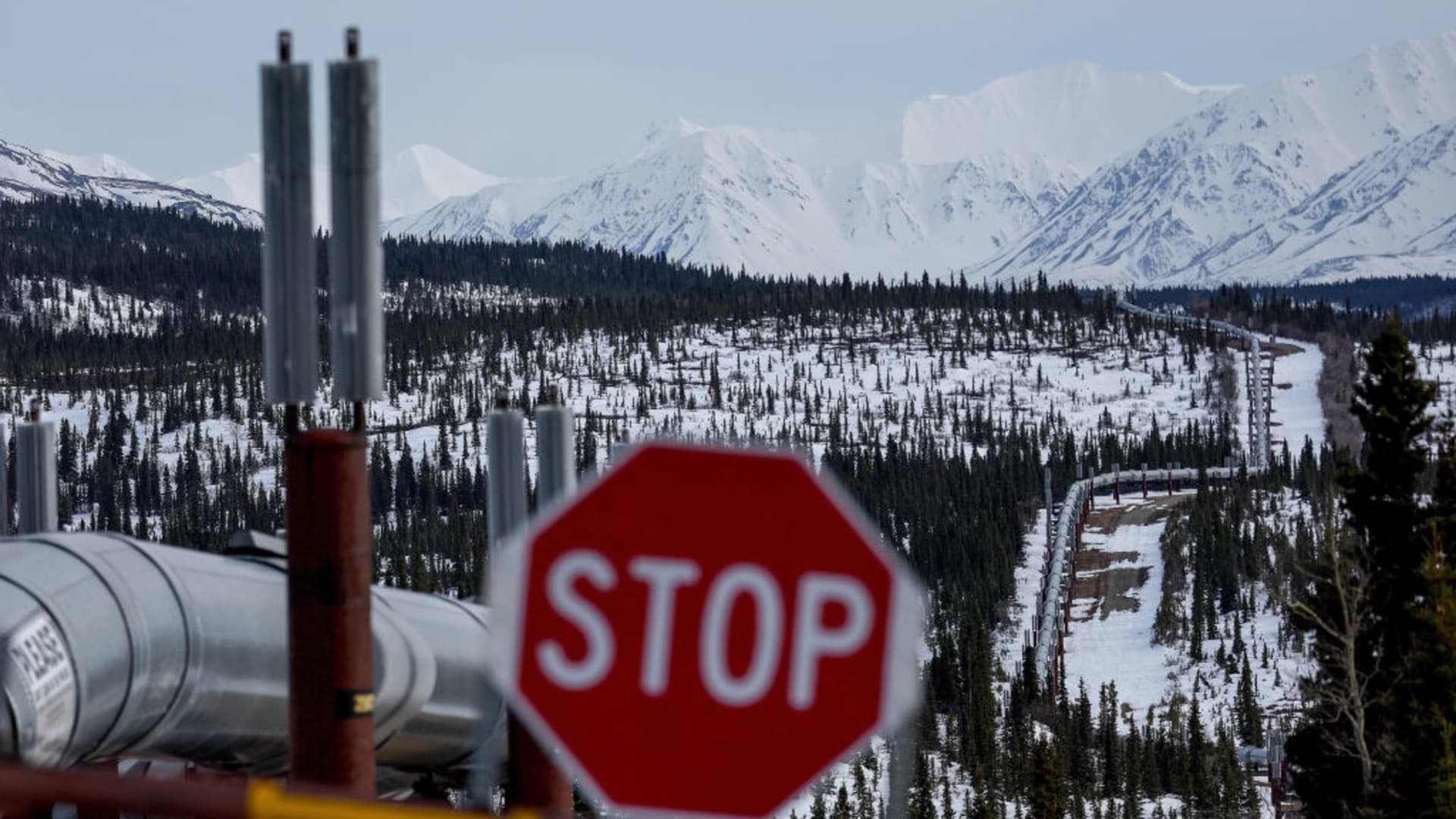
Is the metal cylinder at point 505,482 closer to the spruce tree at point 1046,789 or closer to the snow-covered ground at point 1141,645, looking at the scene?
the spruce tree at point 1046,789

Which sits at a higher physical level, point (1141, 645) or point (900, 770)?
point (900, 770)

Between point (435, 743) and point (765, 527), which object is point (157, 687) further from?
point (765, 527)

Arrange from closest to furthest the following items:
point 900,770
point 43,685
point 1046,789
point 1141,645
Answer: point 900,770
point 43,685
point 1046,789
point 1141,645

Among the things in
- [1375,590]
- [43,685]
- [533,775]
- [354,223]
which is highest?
[354,223]

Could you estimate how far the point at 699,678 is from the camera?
5.70 meters

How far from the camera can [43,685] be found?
481 inches

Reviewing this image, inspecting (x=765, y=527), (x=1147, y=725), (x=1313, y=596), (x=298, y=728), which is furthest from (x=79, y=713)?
Result: (x=1147, y=725)

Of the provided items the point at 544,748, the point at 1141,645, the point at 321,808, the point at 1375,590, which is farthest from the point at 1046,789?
the point at 321,808

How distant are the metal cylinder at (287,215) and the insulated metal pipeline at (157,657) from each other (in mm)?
2158

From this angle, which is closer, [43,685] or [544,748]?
[43,685]

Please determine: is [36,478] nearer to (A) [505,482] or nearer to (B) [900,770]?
(A) [505,482]

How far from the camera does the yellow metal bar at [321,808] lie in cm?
554

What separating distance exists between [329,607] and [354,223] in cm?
220

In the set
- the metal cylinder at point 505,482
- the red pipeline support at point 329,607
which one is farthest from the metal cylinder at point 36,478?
the red pipeline support at point 329,607
